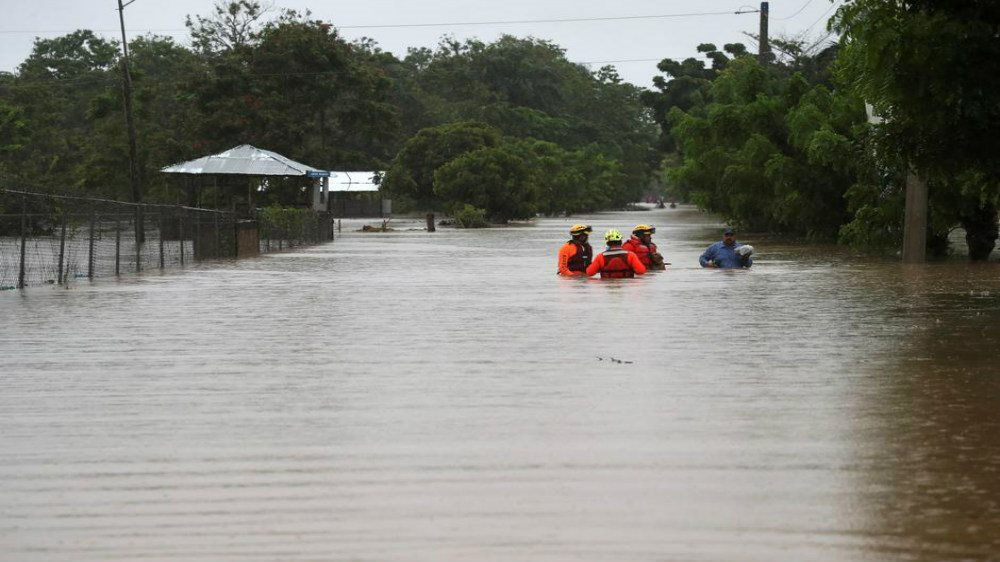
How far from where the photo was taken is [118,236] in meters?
30.6

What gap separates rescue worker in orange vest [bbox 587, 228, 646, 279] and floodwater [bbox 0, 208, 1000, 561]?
608 cm

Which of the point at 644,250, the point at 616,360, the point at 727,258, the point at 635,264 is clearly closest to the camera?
the point at 616,360

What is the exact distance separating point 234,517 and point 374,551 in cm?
94

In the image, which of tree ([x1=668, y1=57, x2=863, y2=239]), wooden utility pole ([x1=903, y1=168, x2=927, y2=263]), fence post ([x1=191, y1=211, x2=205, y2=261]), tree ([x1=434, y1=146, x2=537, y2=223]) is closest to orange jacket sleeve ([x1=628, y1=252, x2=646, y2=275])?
wooden utility pole ([x1=903, y1=168, x2=927, y2=263])

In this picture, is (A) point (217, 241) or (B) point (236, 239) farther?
(B) point (236, 239)

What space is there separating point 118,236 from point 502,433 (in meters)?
22.2

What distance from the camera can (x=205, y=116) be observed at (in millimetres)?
85000

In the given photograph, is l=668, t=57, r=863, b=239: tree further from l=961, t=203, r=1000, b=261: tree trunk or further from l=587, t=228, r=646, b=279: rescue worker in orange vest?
l=587, t=228, r=646, b=279: rescue worker in orange vest

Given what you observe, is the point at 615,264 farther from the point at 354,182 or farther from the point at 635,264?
the point at 354,182

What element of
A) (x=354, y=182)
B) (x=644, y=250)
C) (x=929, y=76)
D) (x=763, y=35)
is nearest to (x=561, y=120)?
(x=354, y=182)

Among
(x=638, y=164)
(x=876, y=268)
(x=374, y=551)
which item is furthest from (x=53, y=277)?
(x=638, y=164)

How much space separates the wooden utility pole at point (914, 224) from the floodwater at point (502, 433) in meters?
12.1

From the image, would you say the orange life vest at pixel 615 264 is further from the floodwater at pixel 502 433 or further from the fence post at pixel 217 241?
the fence post at pixel 217 241

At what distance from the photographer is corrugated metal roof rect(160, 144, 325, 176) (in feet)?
180
